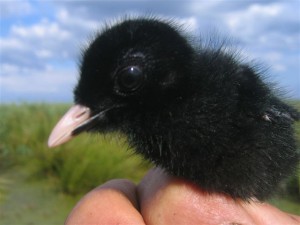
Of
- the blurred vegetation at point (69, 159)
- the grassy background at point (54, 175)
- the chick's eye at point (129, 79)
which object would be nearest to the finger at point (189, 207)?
the chick's eye at point (129, 79)

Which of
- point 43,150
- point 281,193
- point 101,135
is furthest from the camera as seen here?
point 43,150

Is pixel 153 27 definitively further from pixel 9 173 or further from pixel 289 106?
pixel 9 173

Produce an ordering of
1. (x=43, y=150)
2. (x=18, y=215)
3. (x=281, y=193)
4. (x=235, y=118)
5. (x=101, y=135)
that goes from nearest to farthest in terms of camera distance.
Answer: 1. (x=235, y=118)
2. (x=101, y=135)
3. (x=281, y=193)
4. (x=18, y=215)
5. (x=43, y=150)

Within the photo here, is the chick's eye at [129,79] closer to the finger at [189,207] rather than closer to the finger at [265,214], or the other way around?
the finger at [189,207]

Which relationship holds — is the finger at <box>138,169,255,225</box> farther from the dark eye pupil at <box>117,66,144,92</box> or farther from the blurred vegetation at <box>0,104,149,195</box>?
the blurred vegetation at <box>0,104,149,195</box>

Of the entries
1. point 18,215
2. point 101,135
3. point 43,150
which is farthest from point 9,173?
point 101,135

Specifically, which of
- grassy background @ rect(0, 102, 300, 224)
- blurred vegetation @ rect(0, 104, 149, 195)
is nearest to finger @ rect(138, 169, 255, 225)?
blurred vegetation @ rect(0, 104, 149, 195)
